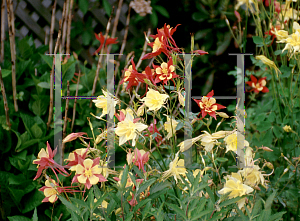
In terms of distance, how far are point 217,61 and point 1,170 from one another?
6.72 ft

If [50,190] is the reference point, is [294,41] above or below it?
above

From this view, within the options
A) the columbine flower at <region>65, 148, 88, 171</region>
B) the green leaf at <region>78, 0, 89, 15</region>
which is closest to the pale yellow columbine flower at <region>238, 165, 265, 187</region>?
the columbine flower at <region>65, 148, 88, 171</region>

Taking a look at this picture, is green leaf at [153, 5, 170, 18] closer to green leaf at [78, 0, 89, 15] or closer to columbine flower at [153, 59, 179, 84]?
green leaf at [78, 0, 89, 15]

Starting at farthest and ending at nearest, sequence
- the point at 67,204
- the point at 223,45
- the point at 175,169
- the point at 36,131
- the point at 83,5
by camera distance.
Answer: the point at 223,45, the point at 83,5, the point at 36,131, the point at 175,169, the point at 67,204

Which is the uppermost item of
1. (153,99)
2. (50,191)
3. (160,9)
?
(160,9)

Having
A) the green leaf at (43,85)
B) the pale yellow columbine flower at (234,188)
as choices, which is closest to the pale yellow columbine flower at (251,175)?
the pale yellow columbine flower at (234,188)

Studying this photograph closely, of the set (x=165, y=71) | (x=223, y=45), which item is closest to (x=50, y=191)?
(x=165, y=71)

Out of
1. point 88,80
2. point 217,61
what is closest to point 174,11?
point 217,61

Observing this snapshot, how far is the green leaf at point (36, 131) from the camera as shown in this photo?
113 centimetres

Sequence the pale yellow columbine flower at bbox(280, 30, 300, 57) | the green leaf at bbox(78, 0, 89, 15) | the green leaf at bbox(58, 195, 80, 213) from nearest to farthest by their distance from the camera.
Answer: the green leaf at bbox(58, 195, 80, 213)
the pale yellow columbine flower at bbox(280, 30, 300, 57)
the green leaf at bbox(78, 0, 89, 15)

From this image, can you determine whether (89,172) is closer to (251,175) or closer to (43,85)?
(251,175)

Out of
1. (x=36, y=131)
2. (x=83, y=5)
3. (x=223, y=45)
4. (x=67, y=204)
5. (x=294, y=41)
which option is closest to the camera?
(x=67, y=204)

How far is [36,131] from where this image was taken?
1.13 meters

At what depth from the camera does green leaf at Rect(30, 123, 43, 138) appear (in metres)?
1.13
